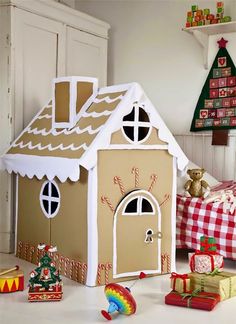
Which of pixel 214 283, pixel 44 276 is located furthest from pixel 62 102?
pixel 214 283

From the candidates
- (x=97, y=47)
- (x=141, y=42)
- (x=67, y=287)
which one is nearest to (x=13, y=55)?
(x=97, y=47)

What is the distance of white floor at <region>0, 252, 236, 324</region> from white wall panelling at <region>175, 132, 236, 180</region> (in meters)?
1.33

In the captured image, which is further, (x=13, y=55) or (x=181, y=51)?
(x=181, y=51)

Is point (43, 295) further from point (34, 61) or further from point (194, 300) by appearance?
point (34, 61)

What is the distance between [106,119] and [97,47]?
58.7 inches

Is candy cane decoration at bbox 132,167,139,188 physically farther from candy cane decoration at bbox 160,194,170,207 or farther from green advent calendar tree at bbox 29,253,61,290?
green advent calendar tree at bbox 29,253,61,290

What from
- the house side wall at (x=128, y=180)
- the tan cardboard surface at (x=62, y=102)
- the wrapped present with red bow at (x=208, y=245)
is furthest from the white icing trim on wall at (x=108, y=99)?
the wrapped present with red bow at (x=208, y=245)

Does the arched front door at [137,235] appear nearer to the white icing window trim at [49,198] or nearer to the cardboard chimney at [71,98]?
the white icing window trim at [49,198]

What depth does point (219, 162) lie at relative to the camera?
11.5ft

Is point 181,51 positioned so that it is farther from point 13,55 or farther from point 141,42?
point 13,55

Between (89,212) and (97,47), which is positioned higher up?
(97,47)

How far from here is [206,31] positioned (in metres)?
3.41

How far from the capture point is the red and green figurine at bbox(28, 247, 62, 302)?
212cm

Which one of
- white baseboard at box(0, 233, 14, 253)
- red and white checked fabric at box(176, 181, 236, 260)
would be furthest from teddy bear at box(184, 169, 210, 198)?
white baseboard at box(0, 233, 14, 253)
